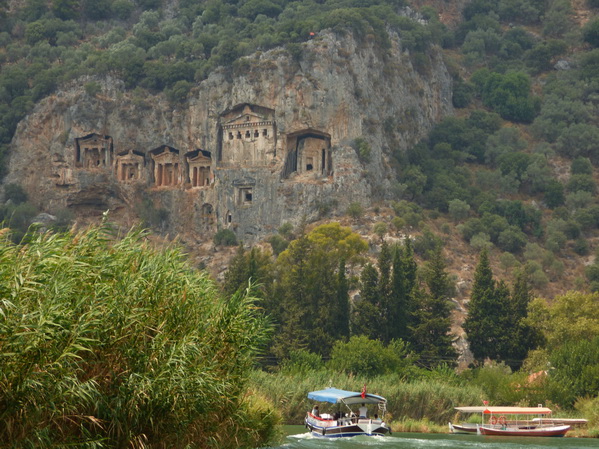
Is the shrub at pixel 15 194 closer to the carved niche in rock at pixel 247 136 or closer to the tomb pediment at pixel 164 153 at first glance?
the tomb pediment at pixel 164 153

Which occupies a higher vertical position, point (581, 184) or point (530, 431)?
point (581, 184)

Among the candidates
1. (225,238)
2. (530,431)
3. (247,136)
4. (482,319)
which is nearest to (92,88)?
(247,136)

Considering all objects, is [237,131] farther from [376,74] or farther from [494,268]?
[494,268]

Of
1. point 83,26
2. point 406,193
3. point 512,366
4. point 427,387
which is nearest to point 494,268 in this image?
point 406,193

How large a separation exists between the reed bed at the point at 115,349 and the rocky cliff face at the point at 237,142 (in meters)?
60.8

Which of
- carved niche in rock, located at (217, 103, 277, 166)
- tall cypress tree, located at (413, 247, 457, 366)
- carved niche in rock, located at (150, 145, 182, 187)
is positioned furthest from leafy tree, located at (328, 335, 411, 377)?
carved niche in rock, located at (150, 145, 182, 187)

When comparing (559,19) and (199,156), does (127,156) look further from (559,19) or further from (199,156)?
(559,19)

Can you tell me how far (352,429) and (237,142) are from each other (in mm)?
50390

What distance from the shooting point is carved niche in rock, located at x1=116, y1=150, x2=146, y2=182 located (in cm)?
9919

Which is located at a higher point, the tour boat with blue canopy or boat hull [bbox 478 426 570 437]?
the tour boat with blue canopy

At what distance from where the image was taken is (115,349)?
27672 mm

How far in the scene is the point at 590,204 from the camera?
3880 inches

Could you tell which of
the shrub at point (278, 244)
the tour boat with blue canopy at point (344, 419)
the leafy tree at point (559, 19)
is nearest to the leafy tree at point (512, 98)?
the leafy tree at point (559, 19)

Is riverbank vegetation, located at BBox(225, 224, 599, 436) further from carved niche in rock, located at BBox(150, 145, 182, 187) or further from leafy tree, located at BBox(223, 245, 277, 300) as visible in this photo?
carved niche in rock, located at BBox(150, 145, 182, 187)
